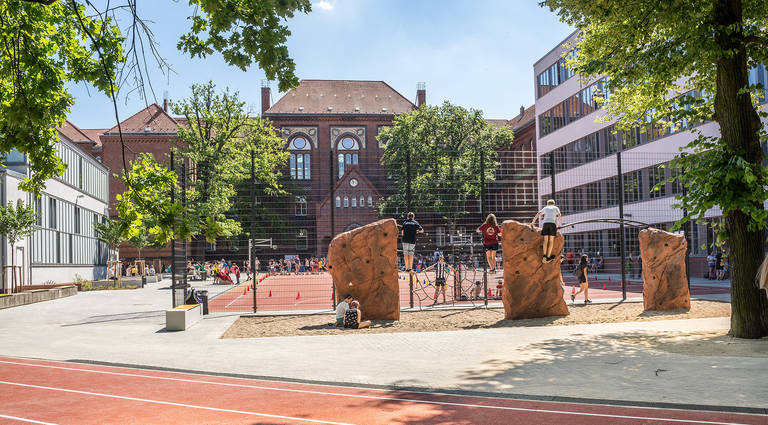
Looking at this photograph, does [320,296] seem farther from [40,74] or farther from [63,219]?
[63,219]

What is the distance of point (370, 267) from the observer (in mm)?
16797

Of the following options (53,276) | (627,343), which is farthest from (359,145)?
(627,343)

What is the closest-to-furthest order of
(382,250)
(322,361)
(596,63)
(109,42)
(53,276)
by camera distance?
(109,42), (322,361), (596,63), (382,250), (53,276)

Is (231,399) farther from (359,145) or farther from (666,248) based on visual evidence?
(359,145)

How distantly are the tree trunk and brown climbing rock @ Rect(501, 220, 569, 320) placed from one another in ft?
15.2

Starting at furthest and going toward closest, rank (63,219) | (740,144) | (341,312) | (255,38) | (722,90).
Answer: (63,219), (341,312), (722,90), (740,144), (255,38)

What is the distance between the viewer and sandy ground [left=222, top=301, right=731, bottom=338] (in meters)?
15.6

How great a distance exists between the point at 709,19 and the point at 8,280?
34.2m

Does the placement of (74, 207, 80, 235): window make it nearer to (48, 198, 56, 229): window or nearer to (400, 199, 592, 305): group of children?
(48, 198, 56, 229): window

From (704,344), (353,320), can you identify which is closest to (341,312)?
(353,320)

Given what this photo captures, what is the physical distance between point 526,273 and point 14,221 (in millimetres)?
25796

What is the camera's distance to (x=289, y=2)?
5.49 meters

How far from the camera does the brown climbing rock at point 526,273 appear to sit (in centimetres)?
1658

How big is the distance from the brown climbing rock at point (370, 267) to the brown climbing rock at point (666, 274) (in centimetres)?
760
